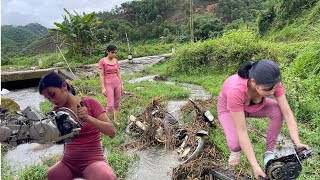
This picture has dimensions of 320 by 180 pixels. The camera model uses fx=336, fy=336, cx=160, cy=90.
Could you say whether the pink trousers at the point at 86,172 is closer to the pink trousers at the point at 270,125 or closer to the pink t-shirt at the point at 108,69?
the pink trousers at the point at 270,125

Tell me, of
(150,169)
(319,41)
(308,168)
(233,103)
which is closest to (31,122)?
(233,103)

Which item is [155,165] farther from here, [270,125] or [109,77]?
[109,77]

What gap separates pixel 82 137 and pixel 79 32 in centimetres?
2013

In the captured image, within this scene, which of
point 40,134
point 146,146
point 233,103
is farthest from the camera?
point 146,146

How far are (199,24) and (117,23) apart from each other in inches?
628

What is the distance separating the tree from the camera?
2178 centimetres

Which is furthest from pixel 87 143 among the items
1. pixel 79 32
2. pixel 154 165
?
pixel 79 32

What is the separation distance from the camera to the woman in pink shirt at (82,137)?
2533mm

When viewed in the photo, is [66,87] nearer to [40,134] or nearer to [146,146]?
[40,134]

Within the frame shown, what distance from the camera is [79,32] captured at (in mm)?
21969

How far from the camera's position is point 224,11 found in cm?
5728

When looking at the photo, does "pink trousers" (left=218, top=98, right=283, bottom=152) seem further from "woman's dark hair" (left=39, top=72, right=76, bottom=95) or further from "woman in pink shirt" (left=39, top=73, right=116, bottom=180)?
"woman's dark hair" (left=39, top=72, right=76, bottom=95)

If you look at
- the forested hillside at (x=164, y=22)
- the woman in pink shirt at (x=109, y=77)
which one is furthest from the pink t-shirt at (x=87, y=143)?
the forested hillside at (x=164, y=22)

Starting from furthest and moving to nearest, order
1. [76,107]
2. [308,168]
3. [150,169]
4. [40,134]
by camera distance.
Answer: [150,169] < [308,168] < [76,107] < [40,134]
